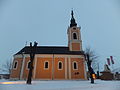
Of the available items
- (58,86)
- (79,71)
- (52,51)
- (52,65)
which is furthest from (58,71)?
(58,86)

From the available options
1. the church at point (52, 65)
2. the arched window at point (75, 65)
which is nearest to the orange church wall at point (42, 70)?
Answer: the church at point (52, 65)

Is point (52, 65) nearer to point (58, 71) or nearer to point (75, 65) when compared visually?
point (58, 71)

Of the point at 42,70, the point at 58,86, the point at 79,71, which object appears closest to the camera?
the point at 58,86

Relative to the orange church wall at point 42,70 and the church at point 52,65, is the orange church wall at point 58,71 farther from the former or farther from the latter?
the orange church wall at point 42,70

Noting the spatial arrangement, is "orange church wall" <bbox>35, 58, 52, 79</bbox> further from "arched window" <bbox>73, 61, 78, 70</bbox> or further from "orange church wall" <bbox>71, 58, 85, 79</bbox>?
"arched window" <bbox>73, 61, 78, 70</bbox>

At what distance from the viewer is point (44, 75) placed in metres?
27.1

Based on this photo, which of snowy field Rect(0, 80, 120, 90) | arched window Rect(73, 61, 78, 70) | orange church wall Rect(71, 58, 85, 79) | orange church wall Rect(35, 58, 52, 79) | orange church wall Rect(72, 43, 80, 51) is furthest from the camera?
orange church wall Rect(72, 43, 80, 51)

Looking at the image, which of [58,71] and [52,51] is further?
[52,51]

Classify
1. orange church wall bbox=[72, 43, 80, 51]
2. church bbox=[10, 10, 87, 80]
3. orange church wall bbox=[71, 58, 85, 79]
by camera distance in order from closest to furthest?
1. church bbox=[10, 10, 87, 80]
2. orange church wall bbox=[71, 58, 85, 79]
3. orange church wall bbox=[72, 43, 80, 51]

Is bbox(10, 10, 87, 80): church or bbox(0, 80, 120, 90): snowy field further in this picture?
bbox(10, 10, 87, 80): church

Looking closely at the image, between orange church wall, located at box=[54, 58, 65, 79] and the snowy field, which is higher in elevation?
orange church wall, located at box=[54, 58, 65, 79]

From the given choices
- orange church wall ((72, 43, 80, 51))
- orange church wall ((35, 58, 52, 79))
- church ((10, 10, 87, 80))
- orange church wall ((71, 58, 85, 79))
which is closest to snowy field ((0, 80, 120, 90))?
orange church wall ((35, 58, 52, 79))

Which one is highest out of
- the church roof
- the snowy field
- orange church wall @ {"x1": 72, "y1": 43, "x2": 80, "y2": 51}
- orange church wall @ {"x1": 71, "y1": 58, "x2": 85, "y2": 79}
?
orange church wall @ {"x1": 72, "y1": 43, "x2": 80, "y2": 51}

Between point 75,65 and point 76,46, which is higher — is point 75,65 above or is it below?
below
